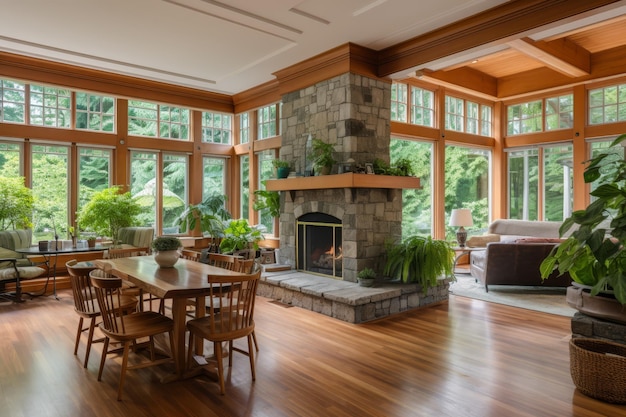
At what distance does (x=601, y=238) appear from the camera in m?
2.95

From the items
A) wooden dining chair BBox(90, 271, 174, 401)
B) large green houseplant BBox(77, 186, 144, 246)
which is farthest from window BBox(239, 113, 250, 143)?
wooden dining chair BBox(90, 271, 174, 401)

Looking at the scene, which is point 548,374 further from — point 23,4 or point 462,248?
point 23,4

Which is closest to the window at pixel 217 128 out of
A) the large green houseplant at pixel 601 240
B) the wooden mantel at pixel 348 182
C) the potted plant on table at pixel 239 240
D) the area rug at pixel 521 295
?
the potted plant on table at pixel 239 240

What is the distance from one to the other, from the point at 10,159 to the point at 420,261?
6.27m

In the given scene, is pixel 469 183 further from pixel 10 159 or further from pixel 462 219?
pixel 10 159

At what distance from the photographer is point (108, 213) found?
668 cm

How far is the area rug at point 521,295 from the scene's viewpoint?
5.47 meters

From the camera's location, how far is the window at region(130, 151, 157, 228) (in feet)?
25.5

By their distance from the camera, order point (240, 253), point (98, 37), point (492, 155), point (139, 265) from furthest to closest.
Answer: point (492, 155)
point (240, 253)
point (98, 37)
point (139, 265)

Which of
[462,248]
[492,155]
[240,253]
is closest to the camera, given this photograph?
[240,253]

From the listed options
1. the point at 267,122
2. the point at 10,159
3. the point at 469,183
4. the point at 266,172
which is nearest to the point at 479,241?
the point at 469,183

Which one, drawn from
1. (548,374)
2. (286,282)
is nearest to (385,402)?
(548,374)

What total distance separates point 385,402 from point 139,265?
102 inches

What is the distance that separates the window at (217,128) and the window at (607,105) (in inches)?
271
